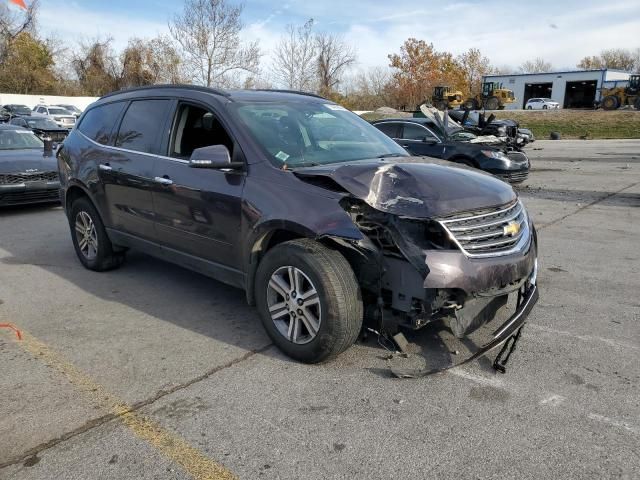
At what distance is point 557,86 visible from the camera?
221 feet

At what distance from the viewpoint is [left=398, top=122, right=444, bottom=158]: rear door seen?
38.1 ft

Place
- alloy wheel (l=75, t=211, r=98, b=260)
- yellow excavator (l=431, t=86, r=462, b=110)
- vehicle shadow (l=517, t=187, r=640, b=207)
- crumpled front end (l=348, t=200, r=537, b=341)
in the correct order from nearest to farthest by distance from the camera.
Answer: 1. crumpled front end (l=348, t=200, r=537, b=341)
2. alloy wheel (l=75, t=211, r=98, b=260)
3. vehicle shadow (l=517, t=187, r=640, b=207)
4. yellow excavator (l=431, t=86, r=462, b=110)

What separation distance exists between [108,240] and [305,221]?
9.88 ft

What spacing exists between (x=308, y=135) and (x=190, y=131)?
1.09 metres

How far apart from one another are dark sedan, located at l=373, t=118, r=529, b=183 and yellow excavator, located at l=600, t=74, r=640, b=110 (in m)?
37.2

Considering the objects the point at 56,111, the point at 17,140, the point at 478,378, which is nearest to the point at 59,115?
the point at 56,111

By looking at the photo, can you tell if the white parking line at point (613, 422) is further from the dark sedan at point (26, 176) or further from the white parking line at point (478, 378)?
the dark sedan at point (26, 176)

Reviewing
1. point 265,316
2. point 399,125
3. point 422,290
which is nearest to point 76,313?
point 265,316

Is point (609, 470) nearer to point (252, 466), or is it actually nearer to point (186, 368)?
point (252, 466)

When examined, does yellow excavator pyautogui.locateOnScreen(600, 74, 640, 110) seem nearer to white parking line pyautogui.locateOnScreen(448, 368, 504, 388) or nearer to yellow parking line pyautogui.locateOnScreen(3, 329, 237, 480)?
white parking line pyautogui.locateOnScreen(448, 368, 504, 388)

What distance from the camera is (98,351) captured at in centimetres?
382

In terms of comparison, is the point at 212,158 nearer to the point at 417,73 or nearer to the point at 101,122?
the point at 101,122

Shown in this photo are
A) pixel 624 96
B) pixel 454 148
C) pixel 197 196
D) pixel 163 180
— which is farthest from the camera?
pixel 624 96

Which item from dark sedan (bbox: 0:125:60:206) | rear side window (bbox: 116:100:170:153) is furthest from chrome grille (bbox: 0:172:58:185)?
rear side window (bbox: 116:100:170:153)
